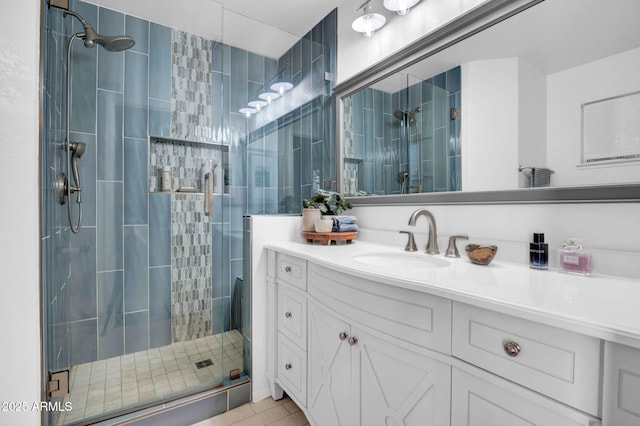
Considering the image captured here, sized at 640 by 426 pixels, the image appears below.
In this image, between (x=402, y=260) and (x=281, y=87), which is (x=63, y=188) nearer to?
(x=281, y=87)

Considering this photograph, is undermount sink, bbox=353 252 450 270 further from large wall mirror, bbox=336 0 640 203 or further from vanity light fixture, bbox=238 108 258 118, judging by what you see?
vanity light fixture, bbox=238 108 258 118

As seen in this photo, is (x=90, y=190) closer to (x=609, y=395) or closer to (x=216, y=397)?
(x=216, y=397)

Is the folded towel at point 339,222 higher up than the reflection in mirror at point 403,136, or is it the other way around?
the reflection in mirror at point 403,136

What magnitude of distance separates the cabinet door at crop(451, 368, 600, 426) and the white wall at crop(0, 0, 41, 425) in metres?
1.33

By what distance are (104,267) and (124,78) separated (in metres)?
1.32

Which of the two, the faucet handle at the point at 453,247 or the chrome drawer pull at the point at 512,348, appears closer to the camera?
the chrome drawer pull at the point at 512,348

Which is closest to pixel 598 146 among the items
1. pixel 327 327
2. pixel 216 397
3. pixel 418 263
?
pixel 418 263

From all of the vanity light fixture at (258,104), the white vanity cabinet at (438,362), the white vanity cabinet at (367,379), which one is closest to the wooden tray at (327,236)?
the white vanity cabinet at (438,362)

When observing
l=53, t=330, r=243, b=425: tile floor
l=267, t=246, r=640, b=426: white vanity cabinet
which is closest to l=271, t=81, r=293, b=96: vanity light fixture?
l=267, t=246, r=640, b=426: white vanity cabinet

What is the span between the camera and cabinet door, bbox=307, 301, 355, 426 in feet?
3.57

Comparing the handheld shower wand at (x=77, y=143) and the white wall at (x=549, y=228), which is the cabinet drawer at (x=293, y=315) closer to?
the white wall at (x=549, y=228)

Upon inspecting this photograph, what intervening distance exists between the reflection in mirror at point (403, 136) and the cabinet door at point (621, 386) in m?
0.87

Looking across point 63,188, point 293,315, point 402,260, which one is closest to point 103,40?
point 63,188

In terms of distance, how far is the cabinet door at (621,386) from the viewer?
487 millimetres
